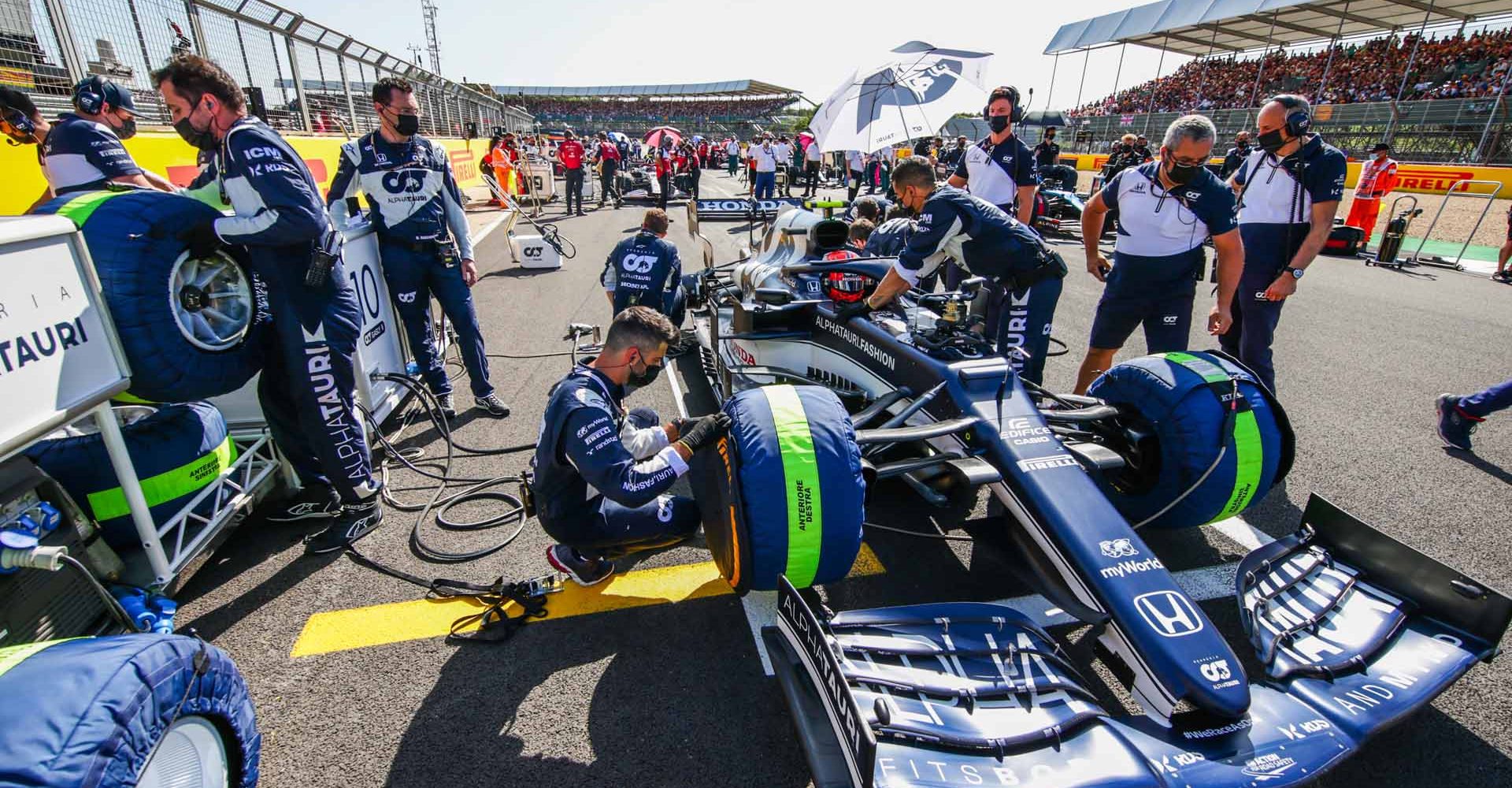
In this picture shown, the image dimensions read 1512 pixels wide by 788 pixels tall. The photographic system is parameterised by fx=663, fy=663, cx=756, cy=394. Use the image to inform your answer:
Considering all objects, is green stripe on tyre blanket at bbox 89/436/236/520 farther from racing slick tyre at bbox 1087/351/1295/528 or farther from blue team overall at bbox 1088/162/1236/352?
blue team overall at bbox 1088/162/1236/352

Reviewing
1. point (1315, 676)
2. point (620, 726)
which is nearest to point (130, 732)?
point (620, 726)

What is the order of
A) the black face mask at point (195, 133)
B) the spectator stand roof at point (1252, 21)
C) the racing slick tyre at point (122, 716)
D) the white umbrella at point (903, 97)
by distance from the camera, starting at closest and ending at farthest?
the racing slick tyre at point (122, 716) → the black face mask at point (195, 133) → the white umbrella at point (903, 97) → the spectator stand roof at point (1252, 21)

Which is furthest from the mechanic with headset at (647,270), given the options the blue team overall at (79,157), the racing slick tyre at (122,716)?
the racing slick tyre at (122,716)

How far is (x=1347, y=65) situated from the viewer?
104 feet

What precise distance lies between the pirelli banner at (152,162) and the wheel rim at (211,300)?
5.99 ft

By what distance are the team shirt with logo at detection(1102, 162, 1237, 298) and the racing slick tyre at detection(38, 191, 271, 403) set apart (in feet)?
14.9

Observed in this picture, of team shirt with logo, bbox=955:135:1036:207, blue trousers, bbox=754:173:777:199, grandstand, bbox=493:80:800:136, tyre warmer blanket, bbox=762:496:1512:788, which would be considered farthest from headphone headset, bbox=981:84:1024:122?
grandstand, bbox=493:80:800:136

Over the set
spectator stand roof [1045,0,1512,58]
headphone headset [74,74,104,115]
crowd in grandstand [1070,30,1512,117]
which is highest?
spectator stand roof [1045,0,1512,58]

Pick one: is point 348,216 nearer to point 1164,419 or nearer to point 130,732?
point 130,732

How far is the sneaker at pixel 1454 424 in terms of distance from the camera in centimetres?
413

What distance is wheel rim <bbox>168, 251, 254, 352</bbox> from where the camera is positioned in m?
2.56

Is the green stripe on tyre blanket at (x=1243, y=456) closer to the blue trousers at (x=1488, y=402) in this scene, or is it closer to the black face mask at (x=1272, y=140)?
the black face mask at (x=1272, y=140)

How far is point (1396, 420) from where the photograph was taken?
461cm

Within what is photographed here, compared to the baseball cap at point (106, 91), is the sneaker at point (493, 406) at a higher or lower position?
lower
